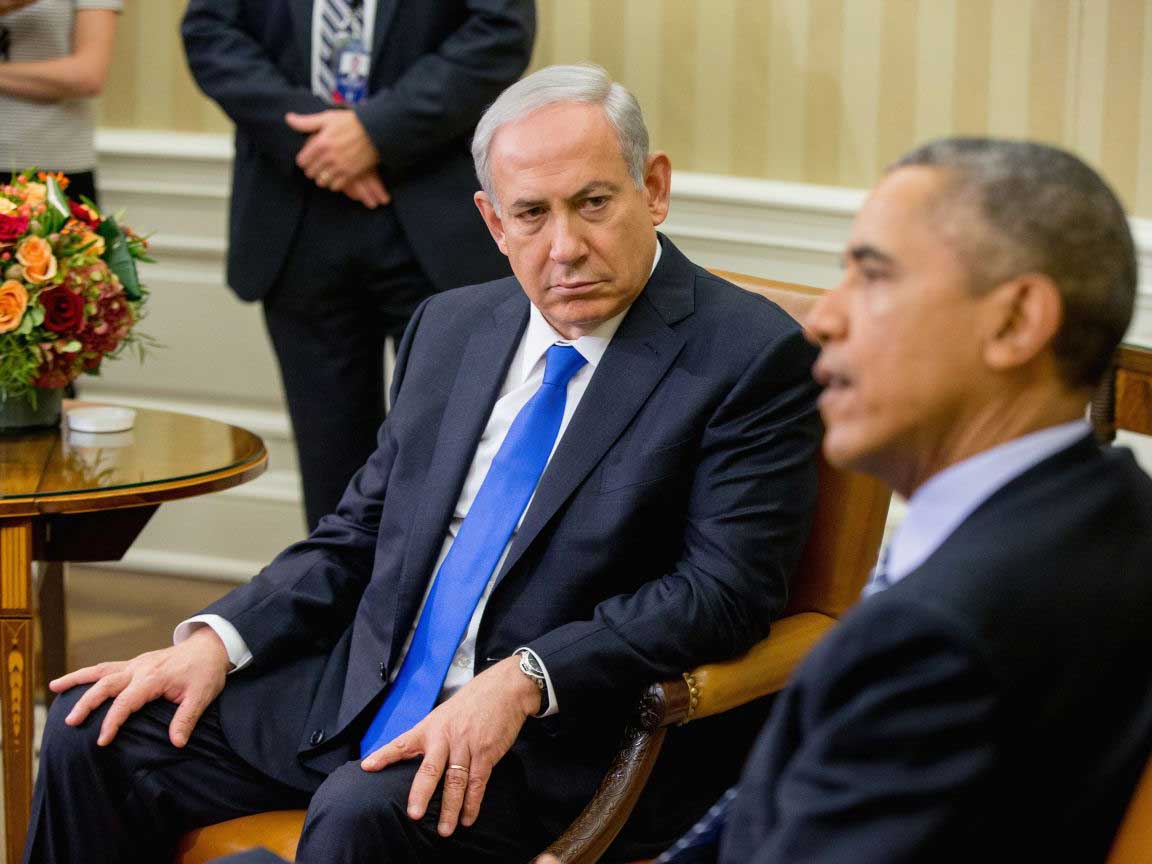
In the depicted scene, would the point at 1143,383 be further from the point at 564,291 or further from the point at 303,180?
the point at 303,180

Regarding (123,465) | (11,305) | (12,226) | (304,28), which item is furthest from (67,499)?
(304,28)

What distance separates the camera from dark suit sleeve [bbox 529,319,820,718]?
208 centimetres

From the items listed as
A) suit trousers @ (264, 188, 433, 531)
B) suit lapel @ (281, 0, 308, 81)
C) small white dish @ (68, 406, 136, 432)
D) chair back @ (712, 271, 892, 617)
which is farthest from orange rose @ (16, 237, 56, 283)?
chair back @ (712, 271, 892, 617)

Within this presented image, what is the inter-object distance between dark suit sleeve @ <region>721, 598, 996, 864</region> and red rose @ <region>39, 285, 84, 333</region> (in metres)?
2.14

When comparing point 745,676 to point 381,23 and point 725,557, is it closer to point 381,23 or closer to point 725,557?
point 725,557

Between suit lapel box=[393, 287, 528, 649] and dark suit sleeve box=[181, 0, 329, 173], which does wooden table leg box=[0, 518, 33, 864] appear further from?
dark suit sleeve box=[181, 0, 329, 173]

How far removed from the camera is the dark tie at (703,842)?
4.92 ft

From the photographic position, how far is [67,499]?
2.72 m

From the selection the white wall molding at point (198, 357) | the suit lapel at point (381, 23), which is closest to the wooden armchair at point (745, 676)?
the suit lapel at point (381, 23)

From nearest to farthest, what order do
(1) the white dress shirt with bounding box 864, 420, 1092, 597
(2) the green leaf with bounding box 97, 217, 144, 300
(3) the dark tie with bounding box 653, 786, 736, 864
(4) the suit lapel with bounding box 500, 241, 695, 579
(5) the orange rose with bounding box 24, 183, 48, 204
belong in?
(1) the white dress shirt with bounding box 864, 420, 1092, 597 → (3) the dark tie with bounding box 653, 786, 736, 864 → (4) the suit lapel with bounding box 500, 241, 695, 579 → (5) the orange rose with bounding box 24, 183, 48, 204 → (2) the green leaf with bounding box 97, 217, 144, 300

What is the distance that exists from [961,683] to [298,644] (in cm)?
155

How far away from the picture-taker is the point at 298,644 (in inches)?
94.9

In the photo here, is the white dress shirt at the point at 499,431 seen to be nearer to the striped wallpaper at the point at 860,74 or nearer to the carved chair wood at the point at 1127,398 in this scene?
the carved chair wood at the point at 1127,398

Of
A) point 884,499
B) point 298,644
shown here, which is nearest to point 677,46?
point 884,499
